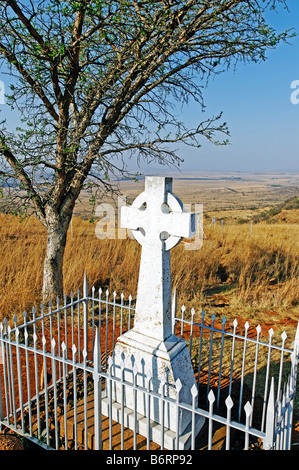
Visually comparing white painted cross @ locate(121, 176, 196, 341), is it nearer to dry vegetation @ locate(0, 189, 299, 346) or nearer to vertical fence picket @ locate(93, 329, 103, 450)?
vertical fence picket @ locate(93, 329, 103, 450)

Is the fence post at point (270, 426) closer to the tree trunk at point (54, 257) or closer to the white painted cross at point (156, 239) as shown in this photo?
the white painted cross at point (156, 239)

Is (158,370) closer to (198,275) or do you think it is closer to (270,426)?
(270,426)

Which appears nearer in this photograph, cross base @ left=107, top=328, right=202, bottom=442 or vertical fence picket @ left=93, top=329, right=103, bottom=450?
vertical fence picket @ left=93, top=329, right=103, bottom=450

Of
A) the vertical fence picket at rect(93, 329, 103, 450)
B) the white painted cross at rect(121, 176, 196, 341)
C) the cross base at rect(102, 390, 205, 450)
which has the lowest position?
the cross base at rect(102, 390, 205, 450)

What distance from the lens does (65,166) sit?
615cm

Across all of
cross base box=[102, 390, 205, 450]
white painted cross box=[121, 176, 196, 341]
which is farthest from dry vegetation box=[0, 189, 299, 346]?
white painted cross box=[121, 176, 196, 341]

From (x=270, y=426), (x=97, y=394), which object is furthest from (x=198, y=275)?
(x=270, y=426)

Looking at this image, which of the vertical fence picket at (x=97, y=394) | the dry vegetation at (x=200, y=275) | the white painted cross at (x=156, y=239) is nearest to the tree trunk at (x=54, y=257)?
the dry vegetation at (x=200, y=275)

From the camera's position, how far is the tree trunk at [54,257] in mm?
6398

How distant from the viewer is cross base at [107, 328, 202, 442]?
2971 mm

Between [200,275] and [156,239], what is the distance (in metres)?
5.90

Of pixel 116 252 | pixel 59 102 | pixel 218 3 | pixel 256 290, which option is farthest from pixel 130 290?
pixel 218 3

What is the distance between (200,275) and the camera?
8.77 m
